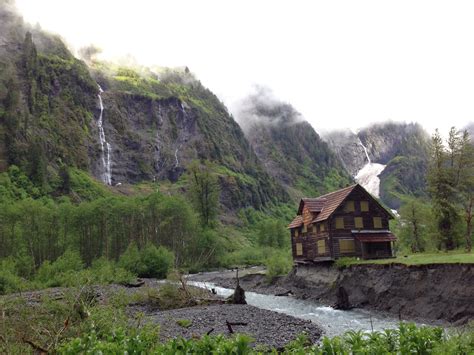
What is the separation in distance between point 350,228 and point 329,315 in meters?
17.5

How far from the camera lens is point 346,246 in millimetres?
47906

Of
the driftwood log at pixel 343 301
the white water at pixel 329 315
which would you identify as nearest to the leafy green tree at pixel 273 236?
the white water at pixel 329 315

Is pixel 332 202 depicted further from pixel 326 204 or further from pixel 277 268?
pixel 277 268

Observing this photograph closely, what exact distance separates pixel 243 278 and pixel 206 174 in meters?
31.6

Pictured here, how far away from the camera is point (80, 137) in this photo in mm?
154625

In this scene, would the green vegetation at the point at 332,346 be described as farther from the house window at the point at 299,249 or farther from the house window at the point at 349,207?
the house window at the point at 299,249

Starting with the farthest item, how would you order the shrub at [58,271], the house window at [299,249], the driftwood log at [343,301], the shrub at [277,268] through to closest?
the shrub at [277,268], the house window at [299,249], the shrub at [58,271], the driftwood log at [343,301]

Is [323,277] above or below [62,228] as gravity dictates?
below

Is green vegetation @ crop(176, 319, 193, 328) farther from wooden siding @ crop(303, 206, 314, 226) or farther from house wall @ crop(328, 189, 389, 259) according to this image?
wooden siding @ crop(303, 206, 314, 226)

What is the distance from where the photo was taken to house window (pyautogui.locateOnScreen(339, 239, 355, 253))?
47.7m

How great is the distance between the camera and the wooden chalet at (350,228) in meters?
47.9

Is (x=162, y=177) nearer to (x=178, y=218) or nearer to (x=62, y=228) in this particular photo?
(x=178, y=218)

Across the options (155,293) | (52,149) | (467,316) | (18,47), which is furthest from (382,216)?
(18,47)

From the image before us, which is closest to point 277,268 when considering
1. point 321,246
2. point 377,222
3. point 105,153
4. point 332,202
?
point 321,246
